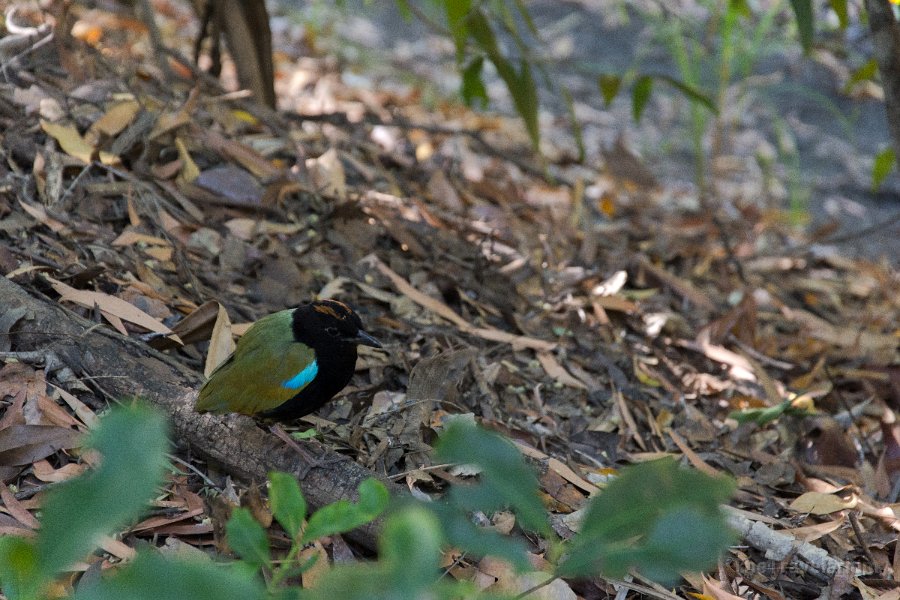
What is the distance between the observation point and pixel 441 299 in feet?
14.7

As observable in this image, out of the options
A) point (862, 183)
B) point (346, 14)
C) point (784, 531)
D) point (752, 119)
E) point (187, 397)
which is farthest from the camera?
point (346, 14)

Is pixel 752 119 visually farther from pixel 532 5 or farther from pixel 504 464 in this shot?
pixel 504 464

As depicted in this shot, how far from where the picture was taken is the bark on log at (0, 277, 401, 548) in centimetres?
298

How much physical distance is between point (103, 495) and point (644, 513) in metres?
0.80

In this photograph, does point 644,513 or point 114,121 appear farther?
point 114,121

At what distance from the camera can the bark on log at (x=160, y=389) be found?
9.77 ft

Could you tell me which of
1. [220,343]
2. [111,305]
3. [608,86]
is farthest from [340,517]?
[608,86]

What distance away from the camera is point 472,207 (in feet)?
18.5

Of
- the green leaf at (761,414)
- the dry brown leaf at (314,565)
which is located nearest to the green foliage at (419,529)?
the dry brown leaf at (314,565)

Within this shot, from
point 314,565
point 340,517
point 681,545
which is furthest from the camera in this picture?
point 314,565

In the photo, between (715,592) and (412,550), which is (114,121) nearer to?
(715,592)

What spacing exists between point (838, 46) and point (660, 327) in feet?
15.4

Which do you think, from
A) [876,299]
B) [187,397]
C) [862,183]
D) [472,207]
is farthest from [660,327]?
[862,183]

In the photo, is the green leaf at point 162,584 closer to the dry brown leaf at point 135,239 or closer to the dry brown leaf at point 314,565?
the dry brown leaf at point 314,565
